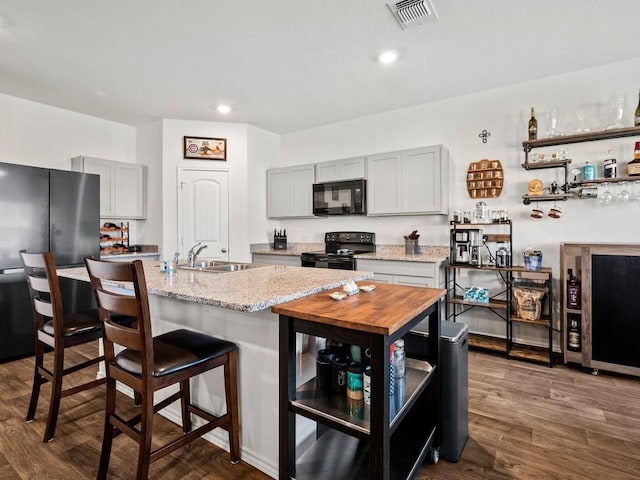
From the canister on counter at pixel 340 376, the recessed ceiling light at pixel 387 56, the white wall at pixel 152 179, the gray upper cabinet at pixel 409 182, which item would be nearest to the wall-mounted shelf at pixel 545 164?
the gray upper cabinet at pixel 409 182

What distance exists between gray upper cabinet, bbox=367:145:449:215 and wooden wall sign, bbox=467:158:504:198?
289 mm

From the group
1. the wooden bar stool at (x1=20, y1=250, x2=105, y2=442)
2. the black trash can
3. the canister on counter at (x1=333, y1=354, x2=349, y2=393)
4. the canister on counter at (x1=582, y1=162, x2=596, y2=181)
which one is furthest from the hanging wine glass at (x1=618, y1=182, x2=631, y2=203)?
the wooden bar stool at (x1=20, y1=250, x2=105, y2=442)

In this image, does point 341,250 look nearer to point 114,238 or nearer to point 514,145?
point 514,145

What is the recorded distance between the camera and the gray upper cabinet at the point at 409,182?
11.6ft

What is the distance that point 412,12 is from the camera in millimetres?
2254

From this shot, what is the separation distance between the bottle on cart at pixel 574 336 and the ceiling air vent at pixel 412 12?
2.75 metres

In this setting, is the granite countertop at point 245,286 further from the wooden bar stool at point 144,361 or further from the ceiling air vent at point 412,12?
the ceiling air vent at point 412,12

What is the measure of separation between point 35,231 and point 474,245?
4.30 metres

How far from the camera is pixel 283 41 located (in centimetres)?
263

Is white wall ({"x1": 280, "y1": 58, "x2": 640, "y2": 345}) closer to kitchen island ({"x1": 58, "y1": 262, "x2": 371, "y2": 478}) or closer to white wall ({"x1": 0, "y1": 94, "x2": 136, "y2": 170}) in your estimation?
kitchen island ({"x1": 58, "y1": 262, "x2": 371, "y2": 478})

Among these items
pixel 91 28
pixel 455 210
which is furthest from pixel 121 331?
pixel 455 210

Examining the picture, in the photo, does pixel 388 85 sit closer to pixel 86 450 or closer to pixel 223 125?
pixel 223 125

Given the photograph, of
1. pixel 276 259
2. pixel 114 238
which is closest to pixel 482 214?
pixel 276 259

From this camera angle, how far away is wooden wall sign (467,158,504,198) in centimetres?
347
